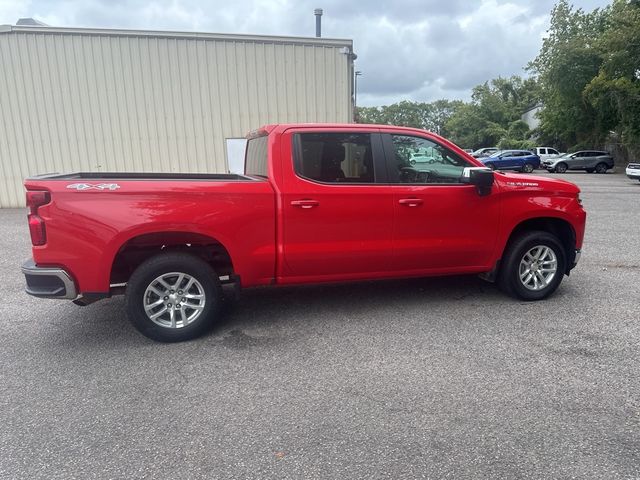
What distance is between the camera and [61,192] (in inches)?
148

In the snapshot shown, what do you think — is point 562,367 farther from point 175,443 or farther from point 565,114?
point 565,114

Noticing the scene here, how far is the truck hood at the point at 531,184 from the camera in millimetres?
4910

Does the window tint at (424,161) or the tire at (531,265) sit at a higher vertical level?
the window tint at (424,161)

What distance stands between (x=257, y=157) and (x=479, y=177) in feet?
7.50

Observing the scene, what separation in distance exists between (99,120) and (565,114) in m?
33.8

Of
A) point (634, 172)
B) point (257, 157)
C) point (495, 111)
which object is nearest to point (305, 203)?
point (257, 157)

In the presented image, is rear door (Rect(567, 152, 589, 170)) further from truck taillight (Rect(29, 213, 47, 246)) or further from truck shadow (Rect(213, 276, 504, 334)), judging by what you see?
truck taillight (Rect(29, 213, 47, 246))

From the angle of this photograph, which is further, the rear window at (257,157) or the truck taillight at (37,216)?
the rear window at (257,157)

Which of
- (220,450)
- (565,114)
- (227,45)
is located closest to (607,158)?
(565,114)

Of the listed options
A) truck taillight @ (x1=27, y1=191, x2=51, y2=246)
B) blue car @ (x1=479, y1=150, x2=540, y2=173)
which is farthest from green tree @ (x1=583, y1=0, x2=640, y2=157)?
truck taillight @ (x1=27, y1=191, x2=51, y2=246)

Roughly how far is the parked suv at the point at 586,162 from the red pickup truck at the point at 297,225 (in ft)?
102

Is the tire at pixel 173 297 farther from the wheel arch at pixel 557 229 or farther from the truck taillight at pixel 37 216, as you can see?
the wheel arch at pixel 557 229

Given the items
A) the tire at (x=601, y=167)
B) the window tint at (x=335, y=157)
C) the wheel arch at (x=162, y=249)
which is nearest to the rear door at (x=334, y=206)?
the window tint at (x=335, y=157)

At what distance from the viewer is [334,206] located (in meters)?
4.41
